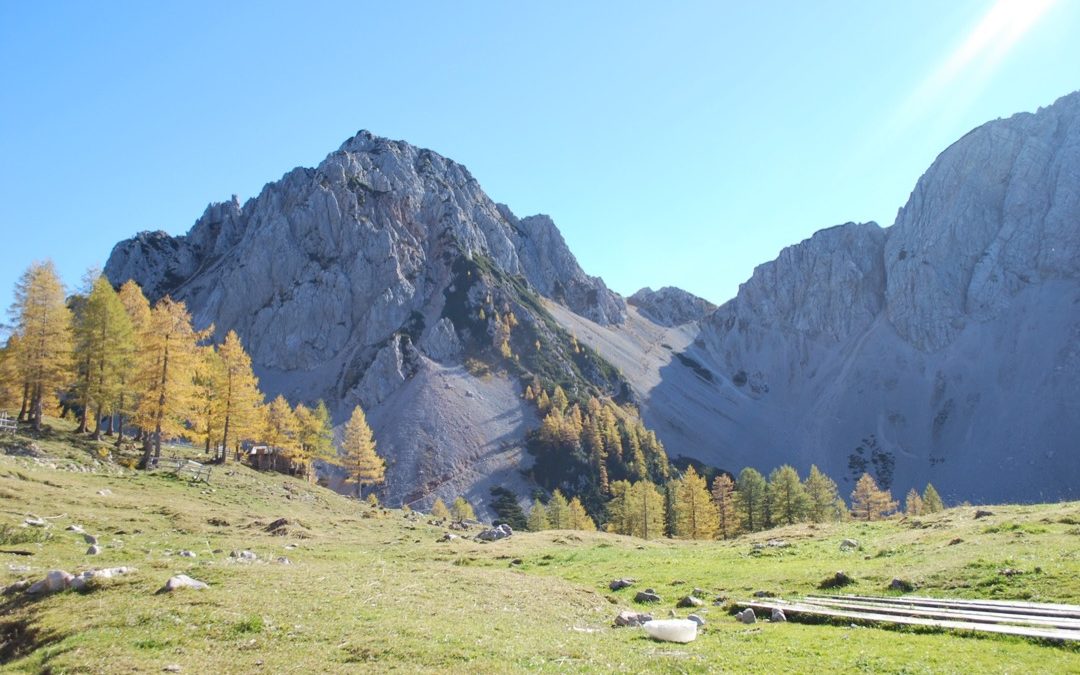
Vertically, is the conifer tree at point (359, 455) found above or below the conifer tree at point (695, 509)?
above

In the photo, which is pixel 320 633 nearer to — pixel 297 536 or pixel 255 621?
pixel 255 621

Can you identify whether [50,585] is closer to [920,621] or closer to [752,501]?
[920,621]

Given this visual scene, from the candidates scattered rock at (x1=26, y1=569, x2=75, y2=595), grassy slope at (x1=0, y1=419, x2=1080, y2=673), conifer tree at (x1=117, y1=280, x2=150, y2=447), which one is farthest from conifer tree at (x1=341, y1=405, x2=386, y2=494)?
scattered rock at (x1=26, y1=569, x2=75, y2=595)

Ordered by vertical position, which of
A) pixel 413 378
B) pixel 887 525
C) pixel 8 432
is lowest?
pixel 887 525

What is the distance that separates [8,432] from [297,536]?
26.4 meters

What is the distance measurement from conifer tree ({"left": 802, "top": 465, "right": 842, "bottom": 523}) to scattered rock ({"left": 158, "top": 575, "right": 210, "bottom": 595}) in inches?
3652

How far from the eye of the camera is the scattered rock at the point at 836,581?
24.1 meters

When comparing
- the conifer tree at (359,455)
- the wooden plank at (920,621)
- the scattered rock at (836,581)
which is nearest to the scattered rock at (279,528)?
the wooden plank at (920,621)

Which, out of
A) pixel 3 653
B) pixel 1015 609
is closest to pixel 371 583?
pixel 3 653

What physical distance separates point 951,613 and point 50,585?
81.6ft

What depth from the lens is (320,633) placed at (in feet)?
48.7

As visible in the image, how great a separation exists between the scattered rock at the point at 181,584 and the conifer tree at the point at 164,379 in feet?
132

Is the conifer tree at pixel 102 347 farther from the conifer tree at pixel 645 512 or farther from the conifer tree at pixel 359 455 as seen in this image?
the conifer tree at pixel 645 512

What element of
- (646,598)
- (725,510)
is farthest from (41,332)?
(725,510)
